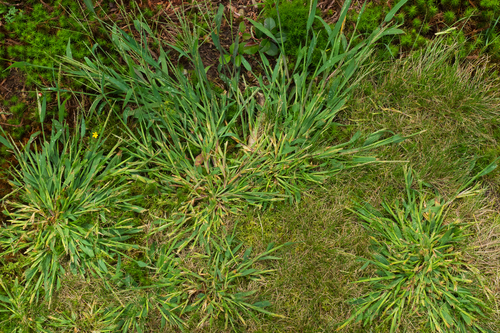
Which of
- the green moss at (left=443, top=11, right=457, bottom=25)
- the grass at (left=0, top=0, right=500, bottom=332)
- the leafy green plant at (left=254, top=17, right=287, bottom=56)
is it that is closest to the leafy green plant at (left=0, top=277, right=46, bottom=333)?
the grass at (left=0, top=0, right=500, bottom=332)

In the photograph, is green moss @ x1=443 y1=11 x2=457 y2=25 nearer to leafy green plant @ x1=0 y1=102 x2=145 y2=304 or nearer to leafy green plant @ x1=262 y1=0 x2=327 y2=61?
leafy green plant @ x1=262 y1=0 x2=327 y2=61

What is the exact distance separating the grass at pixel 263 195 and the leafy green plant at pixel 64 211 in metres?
0.02

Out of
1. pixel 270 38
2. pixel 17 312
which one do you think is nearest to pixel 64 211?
pixel 17 312

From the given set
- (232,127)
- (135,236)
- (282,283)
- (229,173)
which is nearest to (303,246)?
(282,283)

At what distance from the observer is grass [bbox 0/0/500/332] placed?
2115mm

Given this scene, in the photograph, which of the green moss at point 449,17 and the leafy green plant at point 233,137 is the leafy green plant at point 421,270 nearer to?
the leafy green plant at point 233,137

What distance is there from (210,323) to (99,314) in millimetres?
735

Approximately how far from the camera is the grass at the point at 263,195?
2.12 m

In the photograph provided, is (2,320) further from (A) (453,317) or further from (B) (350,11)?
(B) (350,11)

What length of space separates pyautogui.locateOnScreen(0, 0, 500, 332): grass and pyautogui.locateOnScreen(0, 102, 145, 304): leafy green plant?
0.06 ft

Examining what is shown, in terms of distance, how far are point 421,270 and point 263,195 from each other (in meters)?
1.10

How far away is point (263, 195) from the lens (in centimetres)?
213

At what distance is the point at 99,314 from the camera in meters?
2.17

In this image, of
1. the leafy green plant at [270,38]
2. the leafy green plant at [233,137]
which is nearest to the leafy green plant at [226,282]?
the leafy green plant at [233,137]
